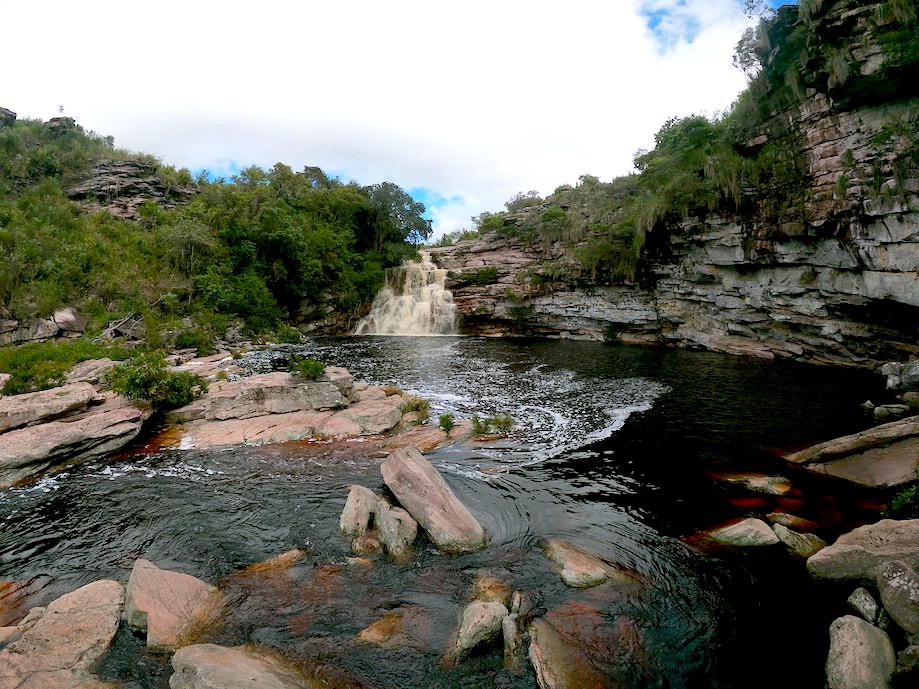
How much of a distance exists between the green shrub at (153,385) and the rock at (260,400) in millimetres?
313

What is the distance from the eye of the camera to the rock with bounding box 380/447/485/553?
677 centimetres

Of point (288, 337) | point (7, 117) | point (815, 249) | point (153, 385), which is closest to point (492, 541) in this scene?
point (153, 385)

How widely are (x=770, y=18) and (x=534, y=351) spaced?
1975 cm

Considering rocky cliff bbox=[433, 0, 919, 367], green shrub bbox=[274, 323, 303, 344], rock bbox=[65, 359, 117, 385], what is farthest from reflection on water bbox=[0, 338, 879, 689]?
green shrub bbox=[274, 323, 303, 344]

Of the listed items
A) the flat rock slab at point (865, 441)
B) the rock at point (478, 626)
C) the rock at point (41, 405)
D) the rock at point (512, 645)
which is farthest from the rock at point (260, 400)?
the flat rock slab at point (865, 441)

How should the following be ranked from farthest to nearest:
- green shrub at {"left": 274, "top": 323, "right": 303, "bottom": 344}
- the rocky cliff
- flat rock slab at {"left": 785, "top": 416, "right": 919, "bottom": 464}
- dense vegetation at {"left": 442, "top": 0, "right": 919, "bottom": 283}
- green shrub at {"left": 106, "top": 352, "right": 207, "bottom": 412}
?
1. green shrub at {"left": 274, "top": 323, "right": 303, "bottom": 344}
2. the rocky cliff
3. dense vegetation at {"left": 442, "top": 0, "right": 919, "bottom": 283}
4. green shrub at {"left": 106, "top": 352, "right": 207, "bottom": 412}
5. flat rock slab at {"left": 785, "top": 416, "right": 919, "bottom": 464}

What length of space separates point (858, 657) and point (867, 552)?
6.28ft

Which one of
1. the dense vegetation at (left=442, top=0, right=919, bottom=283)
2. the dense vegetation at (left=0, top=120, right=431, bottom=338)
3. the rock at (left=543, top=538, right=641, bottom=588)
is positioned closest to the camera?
the rock at (left=543, top=538, right=641, bottom=588)

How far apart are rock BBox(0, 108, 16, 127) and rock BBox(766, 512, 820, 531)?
67432 millimetres

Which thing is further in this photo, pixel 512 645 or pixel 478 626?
pixel 478 626

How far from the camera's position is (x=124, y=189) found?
137 feet

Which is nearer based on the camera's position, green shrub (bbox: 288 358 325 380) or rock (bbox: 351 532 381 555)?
rock (bbox: 351 532 381 555)

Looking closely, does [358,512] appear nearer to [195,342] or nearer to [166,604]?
Answer: [166,604]

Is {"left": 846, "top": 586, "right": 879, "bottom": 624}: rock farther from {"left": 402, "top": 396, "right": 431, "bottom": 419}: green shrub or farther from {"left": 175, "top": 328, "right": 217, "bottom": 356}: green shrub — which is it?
{"left": 175, "top": 328, "right": 217, "bottom": 356}: green shrub
